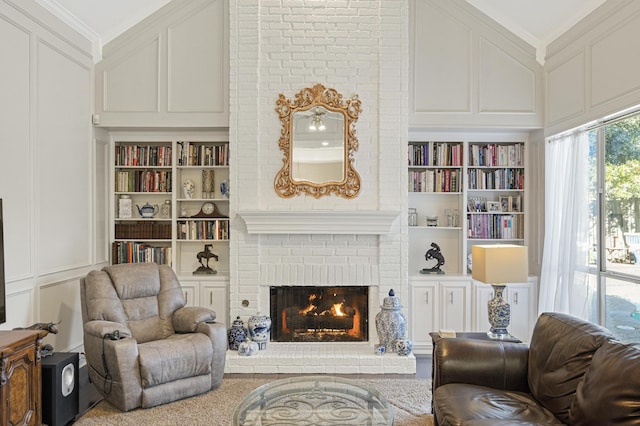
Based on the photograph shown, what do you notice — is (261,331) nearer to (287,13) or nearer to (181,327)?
(181,327)

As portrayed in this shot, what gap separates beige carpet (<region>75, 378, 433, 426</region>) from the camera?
3215 millimetres

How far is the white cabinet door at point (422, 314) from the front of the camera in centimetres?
493

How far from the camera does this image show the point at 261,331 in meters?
4.49

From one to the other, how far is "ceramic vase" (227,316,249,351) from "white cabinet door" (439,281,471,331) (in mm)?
2071

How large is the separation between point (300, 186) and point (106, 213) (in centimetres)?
219

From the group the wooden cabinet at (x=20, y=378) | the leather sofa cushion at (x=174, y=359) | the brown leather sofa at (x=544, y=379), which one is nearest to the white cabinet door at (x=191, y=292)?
the leather sofa cushion at (x=174, y=359)

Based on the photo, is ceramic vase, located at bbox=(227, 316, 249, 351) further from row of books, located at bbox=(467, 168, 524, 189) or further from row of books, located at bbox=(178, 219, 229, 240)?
row of books, located at bbox=(467, 168, 524, 189)

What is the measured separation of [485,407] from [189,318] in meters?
2.51

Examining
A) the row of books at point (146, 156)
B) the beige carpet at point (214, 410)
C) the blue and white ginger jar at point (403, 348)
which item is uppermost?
the row of books at point (146, 156)

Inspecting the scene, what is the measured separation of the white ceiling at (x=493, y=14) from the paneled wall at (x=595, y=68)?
13 cm

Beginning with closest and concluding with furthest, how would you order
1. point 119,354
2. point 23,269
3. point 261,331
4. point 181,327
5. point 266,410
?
point 266,410, point 119,354, point 23,269, point 181,327, point 261,331

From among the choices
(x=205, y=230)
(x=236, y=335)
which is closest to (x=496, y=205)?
(x=236, y=335)

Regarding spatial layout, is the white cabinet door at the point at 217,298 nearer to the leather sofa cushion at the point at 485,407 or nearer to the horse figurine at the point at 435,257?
the horse figurine at the point at 435,257

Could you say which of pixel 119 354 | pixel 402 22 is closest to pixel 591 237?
pixel 402 22
